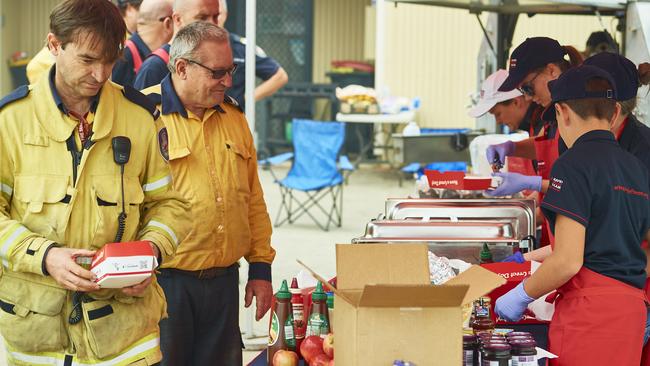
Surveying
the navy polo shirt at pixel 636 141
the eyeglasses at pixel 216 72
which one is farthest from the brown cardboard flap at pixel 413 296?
the eyeglasses at pixel 216 72

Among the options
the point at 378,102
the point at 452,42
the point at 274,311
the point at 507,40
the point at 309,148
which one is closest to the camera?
the point at 274,311

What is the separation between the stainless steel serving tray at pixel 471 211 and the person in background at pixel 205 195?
955 mm

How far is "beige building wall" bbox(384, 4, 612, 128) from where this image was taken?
55.4ft

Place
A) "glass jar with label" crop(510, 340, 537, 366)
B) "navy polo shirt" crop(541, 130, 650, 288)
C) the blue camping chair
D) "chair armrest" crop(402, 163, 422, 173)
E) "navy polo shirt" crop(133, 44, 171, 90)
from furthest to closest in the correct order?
1. "chair armrest" crop(402, 163, 422, 173)
2. the blue camping chair
3. "navy polo shirt" crop(133, 44, 171, 90)
4. "navy polo shirt" crop(541, 130, 650, 288)
5. "glass jar with label" crop(510, 340, 537, 366)

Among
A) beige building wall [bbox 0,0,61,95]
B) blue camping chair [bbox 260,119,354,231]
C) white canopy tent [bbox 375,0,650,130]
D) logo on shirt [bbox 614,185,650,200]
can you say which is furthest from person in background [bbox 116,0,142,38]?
beige building wall [bbox 0,0,61,95]

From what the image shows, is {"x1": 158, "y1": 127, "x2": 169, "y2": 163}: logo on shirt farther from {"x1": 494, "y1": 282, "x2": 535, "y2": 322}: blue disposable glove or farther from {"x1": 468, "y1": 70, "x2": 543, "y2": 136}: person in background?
{"x1": 468, "y1": 70, "x2": 543, "y2": 136}: person in background

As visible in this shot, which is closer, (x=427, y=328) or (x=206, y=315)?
(x=427, y=328)

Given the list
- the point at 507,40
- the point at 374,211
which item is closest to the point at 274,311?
the point at 507,40

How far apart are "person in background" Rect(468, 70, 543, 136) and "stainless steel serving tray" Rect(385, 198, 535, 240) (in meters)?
0.58

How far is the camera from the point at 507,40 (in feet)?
29.1

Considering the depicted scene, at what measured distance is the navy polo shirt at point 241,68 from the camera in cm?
604

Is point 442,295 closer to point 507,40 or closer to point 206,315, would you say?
point 206,315

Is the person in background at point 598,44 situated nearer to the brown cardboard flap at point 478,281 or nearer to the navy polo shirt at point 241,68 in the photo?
the navy polo shirt at point 241,68

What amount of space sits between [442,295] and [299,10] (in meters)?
16.8
